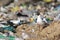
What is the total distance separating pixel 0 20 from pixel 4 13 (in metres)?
0.64

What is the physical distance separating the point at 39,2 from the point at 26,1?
12.8 inches

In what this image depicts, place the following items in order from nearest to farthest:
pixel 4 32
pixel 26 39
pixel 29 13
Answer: pixel 26 39
pixel 4 32
pixel 29 13

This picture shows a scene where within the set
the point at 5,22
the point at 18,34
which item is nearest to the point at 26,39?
the point at 18,34

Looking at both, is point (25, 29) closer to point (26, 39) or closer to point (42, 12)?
point (26, 39)

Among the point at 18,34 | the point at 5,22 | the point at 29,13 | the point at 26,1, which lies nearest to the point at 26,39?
the point at 18,34

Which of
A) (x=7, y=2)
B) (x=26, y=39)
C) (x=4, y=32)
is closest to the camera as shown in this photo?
(x=26, y=39)

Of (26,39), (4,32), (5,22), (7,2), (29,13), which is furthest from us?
(7,2)

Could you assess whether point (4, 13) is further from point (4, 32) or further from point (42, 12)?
point (4, 32)

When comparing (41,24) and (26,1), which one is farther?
(26,1)

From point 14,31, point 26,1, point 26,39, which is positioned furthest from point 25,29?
point 26,1

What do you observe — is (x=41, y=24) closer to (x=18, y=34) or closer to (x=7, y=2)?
(x=18, y=34)

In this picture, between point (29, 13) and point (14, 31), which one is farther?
point (29, 13)

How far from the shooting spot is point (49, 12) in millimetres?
5402

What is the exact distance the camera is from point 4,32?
13.2 feet
